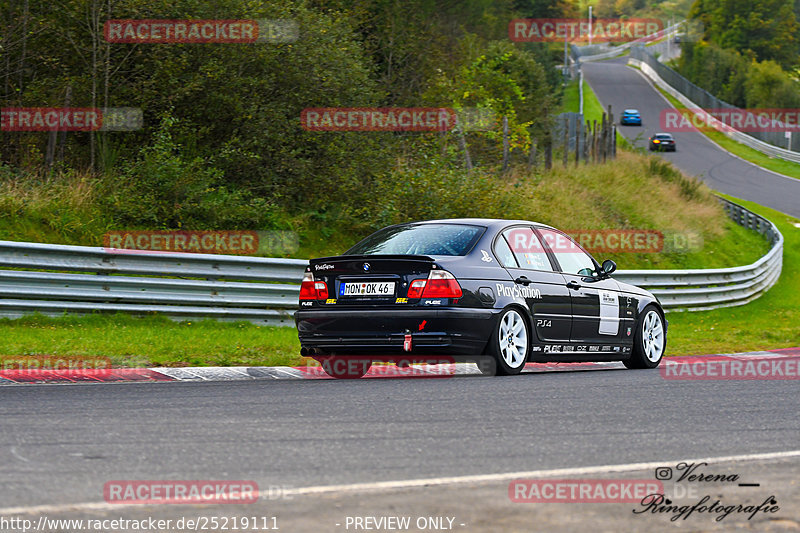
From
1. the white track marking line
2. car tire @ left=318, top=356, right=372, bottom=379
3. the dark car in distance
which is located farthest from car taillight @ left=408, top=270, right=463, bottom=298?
the dark car in distance

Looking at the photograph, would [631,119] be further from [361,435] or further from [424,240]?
[361,435]

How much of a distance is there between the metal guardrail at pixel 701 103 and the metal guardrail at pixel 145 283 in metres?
57.2

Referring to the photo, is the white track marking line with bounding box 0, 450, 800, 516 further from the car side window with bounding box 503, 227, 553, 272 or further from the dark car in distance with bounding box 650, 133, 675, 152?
the dark car in distance with bounding box 650, 133, 675, 152

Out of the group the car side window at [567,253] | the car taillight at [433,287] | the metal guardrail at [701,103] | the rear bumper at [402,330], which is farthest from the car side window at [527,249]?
the metal guardrail at [701,103]

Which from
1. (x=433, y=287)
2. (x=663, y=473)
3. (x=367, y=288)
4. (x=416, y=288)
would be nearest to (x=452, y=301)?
(x=433, y=287)

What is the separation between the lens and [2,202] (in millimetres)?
14406

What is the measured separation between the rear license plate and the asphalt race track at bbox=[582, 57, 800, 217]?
29.1 metres

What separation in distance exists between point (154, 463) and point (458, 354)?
13.9 ft

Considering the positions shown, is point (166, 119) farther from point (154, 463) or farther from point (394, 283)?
point (154, 463)

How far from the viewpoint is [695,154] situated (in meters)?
64.6

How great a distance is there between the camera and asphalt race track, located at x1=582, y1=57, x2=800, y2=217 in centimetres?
4950

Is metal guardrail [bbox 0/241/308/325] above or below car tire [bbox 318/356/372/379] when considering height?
above

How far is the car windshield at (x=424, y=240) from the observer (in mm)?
9422

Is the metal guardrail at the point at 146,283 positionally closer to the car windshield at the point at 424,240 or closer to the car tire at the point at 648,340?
the car windshield at the point at 424,240
